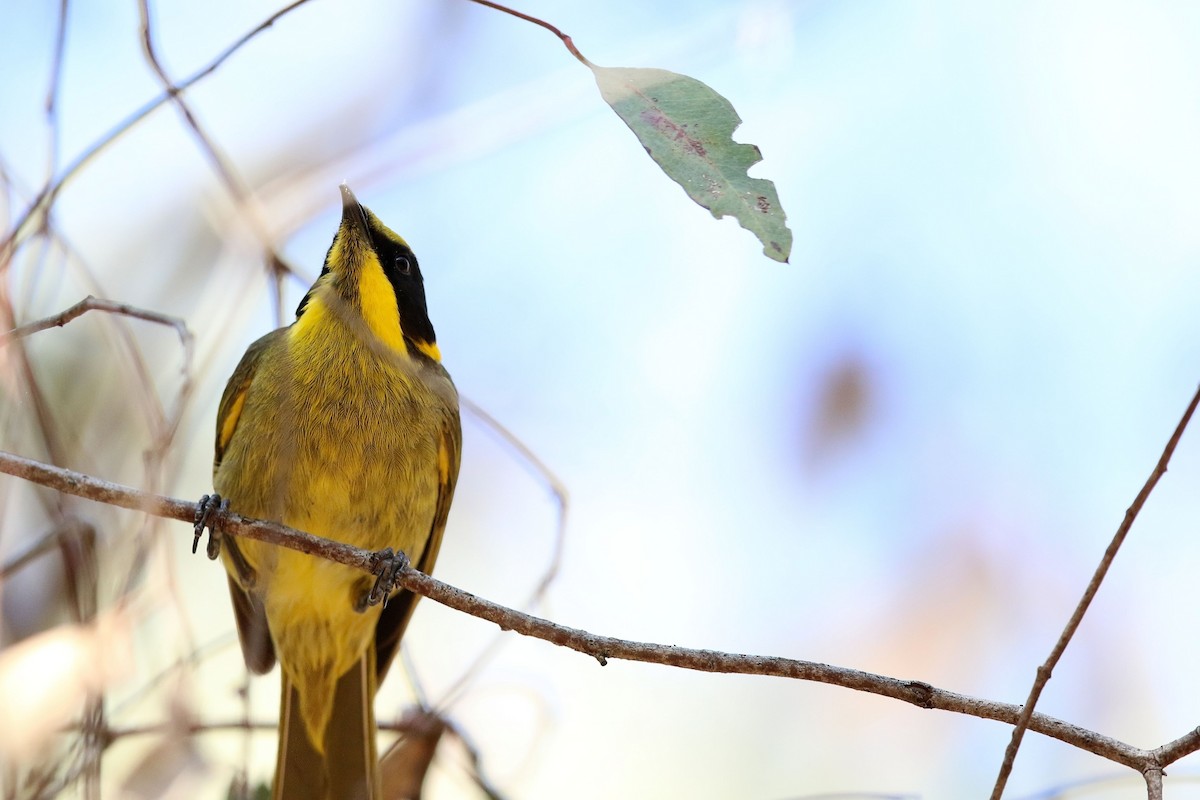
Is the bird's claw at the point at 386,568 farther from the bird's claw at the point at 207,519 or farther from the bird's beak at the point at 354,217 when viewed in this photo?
the bird's beak at the point at 354,217

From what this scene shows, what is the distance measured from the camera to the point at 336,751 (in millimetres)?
3068

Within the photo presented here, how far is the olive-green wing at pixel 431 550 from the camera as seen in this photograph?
316 cm

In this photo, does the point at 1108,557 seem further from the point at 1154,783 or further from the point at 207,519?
the point at 207,519

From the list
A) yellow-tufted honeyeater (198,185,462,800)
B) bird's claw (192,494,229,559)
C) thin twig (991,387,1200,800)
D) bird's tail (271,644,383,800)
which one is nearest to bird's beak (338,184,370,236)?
yellow-tufted honeyeater (198,185,462,800)

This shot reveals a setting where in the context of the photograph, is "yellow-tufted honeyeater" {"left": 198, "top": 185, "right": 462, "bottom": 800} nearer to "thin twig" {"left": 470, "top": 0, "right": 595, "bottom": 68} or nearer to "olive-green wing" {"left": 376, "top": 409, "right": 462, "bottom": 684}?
"olive-green wing" {"left": 376, "top": 409, "right": 462, "bottom": 684}

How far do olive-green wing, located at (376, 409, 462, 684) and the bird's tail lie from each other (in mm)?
111

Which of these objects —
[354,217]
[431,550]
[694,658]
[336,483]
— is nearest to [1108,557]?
[694,658]

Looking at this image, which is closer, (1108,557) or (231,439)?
(1108,557)

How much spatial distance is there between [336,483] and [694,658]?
4.38 ft

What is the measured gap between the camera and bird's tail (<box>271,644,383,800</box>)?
9.79 feet

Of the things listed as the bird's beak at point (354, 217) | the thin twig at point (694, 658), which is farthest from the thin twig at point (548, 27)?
the bird's beak at point (354, 217)

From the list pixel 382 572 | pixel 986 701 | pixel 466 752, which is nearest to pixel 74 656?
pixel 382 572

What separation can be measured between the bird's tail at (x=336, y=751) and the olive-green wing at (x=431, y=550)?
0.11 m

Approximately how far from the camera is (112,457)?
2.11 meters
